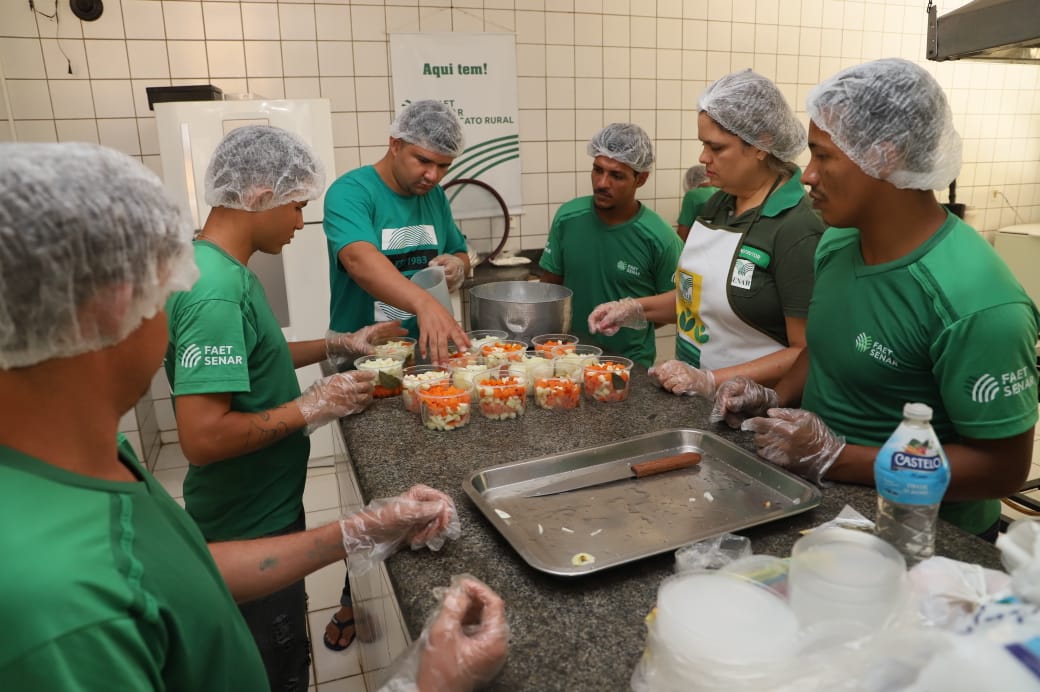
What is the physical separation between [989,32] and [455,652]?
2.75 meters

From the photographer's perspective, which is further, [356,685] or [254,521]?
[356,685]

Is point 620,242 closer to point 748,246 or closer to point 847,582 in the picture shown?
point 748,246

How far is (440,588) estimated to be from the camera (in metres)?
1.09

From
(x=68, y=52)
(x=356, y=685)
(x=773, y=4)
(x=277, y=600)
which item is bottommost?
(x=356, y=685)

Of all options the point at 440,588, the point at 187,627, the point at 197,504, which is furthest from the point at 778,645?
the point at 197,504

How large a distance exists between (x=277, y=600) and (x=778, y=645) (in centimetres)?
133

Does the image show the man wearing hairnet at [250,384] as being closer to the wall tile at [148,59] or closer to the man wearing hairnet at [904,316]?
the man wearing hairnet at [904,316]

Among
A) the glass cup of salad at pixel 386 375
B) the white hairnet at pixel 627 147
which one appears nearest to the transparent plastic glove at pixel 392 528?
the glass cup of salad at pixel 386 375

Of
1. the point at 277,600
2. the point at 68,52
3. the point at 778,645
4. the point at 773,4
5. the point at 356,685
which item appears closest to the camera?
the point at 778,645

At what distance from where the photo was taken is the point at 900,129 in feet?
4.60

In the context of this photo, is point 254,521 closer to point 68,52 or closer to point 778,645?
point 778,645

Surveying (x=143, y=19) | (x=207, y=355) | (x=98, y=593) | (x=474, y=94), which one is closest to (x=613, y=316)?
(x=207, y=355)

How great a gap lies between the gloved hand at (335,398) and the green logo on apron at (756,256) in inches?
46.1

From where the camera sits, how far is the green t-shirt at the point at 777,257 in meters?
1.92
